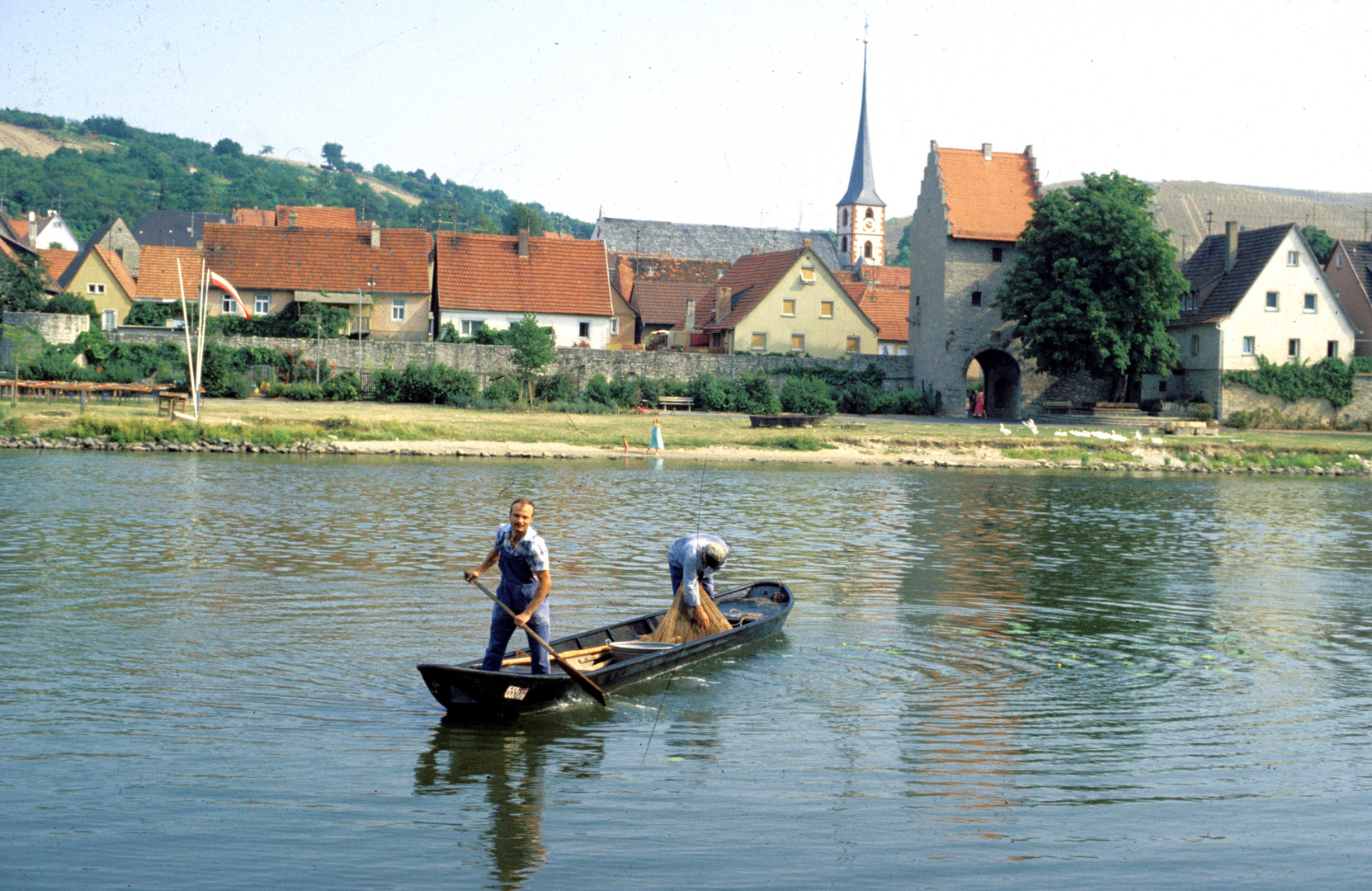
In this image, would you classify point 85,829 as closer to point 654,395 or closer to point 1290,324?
point 654,395

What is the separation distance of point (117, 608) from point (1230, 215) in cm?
15616

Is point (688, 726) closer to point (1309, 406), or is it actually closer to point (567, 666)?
point (567, 666)

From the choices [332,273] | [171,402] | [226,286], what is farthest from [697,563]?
[332,273]

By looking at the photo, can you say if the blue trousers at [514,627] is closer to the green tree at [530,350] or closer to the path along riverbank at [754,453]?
the path along riverbank at [754,453]

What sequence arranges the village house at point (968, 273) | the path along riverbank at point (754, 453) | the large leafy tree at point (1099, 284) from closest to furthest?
the path along riverbank at point (754, 453) → the large leafy tree at point (1099, 284) → the village house at point (968, 273)

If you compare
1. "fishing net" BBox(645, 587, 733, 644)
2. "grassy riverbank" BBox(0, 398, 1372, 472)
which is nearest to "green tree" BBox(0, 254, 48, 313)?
"grassy riverbank" BBox(0, 398, 1372, 472)

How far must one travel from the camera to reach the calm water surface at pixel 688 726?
26.2 ft

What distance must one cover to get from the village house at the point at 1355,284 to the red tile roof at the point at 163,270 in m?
65.2

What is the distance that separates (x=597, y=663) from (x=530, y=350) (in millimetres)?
40917

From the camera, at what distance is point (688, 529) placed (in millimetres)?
24375

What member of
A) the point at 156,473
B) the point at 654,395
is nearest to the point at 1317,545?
the point at 156,473

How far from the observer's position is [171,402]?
4125 centimetres

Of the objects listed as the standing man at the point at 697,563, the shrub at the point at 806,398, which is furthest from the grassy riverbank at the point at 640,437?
the standing man at the point at 697,563

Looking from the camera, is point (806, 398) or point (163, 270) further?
point (163, 270)
